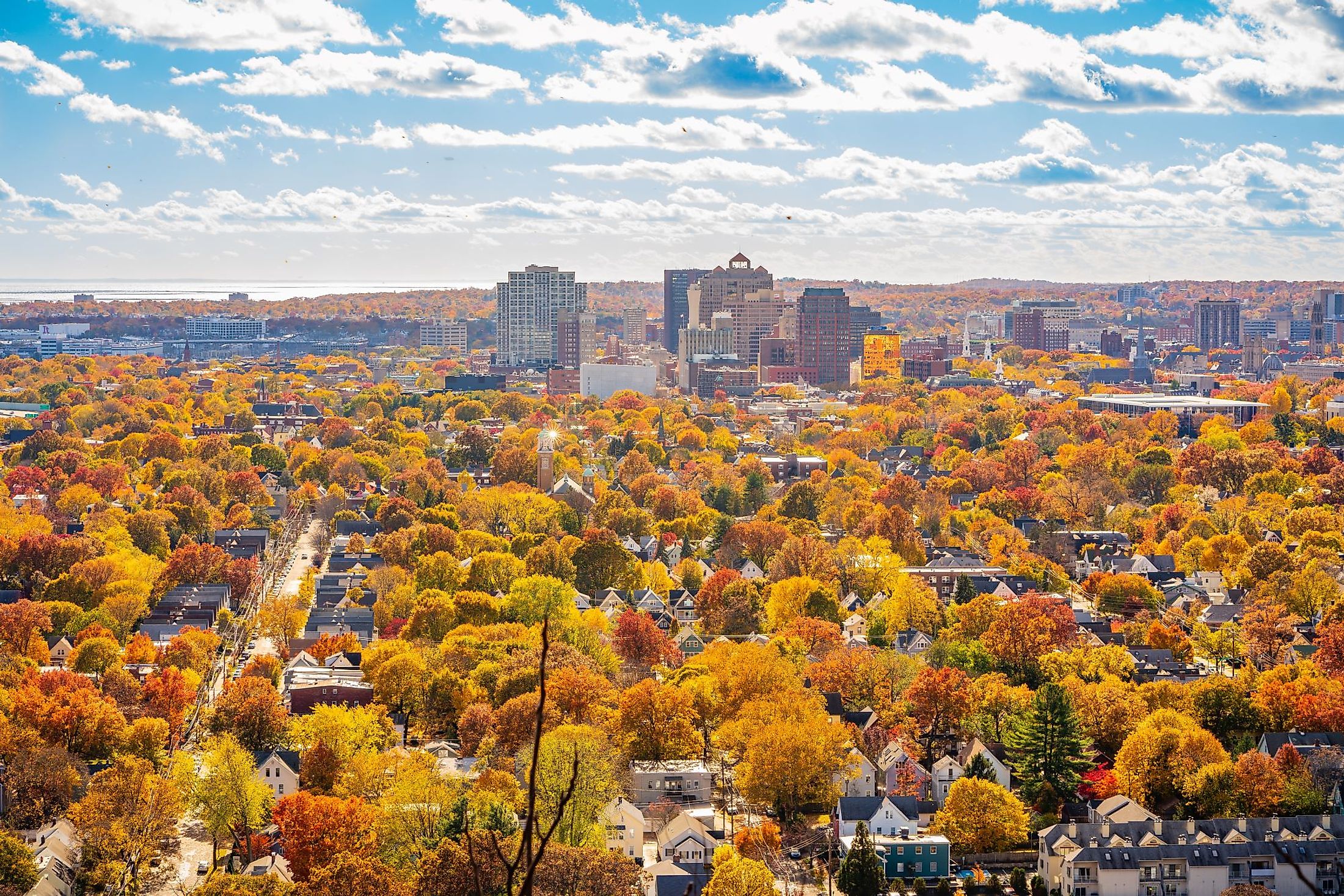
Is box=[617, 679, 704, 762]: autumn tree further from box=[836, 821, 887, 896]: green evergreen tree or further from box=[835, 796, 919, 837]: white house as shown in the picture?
box=[836, 821, 887, 896]: green evergreen tree

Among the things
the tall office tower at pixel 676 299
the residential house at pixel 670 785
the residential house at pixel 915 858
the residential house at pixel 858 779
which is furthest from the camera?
the tall office tower at pixel 676 299

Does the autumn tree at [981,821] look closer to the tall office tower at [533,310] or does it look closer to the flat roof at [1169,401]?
the flat roof at [1169,401]

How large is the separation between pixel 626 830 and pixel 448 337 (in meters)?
168

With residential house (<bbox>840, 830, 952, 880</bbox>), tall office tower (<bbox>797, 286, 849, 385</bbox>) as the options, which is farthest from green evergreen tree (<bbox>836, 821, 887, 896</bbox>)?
tall office tower (<bbox>797, 286, 849, 385</bbox>)

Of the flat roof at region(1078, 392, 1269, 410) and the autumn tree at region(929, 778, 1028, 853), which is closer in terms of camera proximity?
the autumn tree at region(929, 778, 1028, 853)

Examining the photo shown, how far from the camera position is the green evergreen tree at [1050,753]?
3253cm

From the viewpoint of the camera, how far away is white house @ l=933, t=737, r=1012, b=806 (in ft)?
110

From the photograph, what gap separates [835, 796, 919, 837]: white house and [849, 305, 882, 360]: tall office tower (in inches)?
4616

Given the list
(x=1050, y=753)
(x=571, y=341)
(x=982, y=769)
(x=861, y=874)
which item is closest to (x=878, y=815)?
(x=861, y=874)

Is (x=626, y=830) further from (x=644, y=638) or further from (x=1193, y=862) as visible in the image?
(x=644, y=638)

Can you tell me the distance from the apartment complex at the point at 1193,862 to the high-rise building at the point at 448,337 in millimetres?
165855

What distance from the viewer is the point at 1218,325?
187 metres

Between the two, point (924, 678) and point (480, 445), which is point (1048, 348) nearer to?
point (480, 445)

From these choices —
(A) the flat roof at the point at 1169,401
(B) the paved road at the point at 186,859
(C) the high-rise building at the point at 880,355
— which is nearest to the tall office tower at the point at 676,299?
(C) the high-rise building at the point at 880,355
